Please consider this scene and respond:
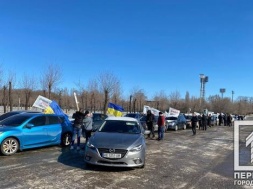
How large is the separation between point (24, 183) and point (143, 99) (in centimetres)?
6414

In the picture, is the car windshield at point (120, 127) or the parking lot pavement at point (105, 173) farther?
the car windshield at point (120, 127)

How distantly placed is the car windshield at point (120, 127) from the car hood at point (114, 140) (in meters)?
0.50

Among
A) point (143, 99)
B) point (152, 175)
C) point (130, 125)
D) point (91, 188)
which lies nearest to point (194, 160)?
point (130, 125)

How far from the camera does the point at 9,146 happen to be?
11.6m

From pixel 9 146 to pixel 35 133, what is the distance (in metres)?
1.26

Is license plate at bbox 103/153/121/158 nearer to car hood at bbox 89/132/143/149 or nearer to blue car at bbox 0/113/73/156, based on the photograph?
car hood at bbox 89/132/143/149

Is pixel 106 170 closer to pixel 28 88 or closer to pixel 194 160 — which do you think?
pixel 194 160

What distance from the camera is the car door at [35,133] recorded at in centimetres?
1231

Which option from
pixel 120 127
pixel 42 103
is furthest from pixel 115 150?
pixel 42 103

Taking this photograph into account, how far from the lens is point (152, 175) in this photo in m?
8.91

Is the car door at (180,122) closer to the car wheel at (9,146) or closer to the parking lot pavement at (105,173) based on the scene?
the parking lot pavement at (105,173)

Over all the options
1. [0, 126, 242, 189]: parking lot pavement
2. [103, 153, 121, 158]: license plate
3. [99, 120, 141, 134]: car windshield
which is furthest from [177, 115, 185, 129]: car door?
[103, 153, 121, 158]: license plate

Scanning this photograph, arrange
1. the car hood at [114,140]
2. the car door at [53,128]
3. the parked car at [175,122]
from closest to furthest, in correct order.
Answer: the car hood at [114,140], the car door at [53,128], the parked car at [175,122]

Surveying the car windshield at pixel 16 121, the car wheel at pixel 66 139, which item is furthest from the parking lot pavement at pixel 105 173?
the car wheel at pixel 66 139
